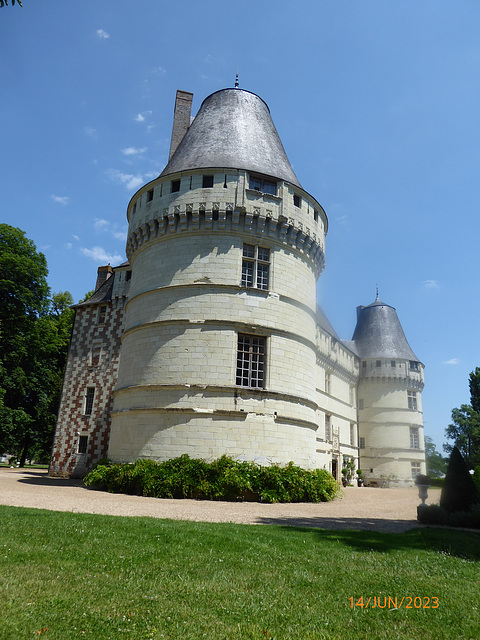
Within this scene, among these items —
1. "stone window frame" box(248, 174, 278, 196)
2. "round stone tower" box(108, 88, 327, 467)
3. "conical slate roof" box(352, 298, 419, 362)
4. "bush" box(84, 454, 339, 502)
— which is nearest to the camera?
"bush" box(84, 454, 339, 502)

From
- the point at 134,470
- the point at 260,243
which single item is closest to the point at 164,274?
the point at 260,243

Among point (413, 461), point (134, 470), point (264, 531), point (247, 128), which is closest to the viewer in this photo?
point (264, 531)

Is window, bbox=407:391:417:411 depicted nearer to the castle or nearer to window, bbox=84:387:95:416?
the castle

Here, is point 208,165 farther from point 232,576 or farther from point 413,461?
point 413,461

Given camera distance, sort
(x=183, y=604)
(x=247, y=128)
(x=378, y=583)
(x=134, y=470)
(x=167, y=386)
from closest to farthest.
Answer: (x=183, y=604) → (x=378, y=583) → (x=134, y=470) → (x=167, y=386) → (x=247, y=128)

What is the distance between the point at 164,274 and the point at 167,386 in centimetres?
412

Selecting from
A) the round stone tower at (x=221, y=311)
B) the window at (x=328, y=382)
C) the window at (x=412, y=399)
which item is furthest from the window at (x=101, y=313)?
the window at (x=412, y=399)

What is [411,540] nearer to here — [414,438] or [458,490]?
[458,490]

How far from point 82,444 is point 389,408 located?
23050 mm

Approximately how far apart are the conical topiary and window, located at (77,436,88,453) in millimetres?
17479

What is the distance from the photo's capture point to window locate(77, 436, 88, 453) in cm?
2320

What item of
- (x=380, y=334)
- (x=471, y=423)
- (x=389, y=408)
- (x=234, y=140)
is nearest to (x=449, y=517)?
(x=234, y=140)

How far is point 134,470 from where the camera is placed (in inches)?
532

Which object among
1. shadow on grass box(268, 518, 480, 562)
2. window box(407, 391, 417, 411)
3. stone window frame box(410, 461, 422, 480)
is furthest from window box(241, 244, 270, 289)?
stone window frame box(410, 461, 422, 480)
